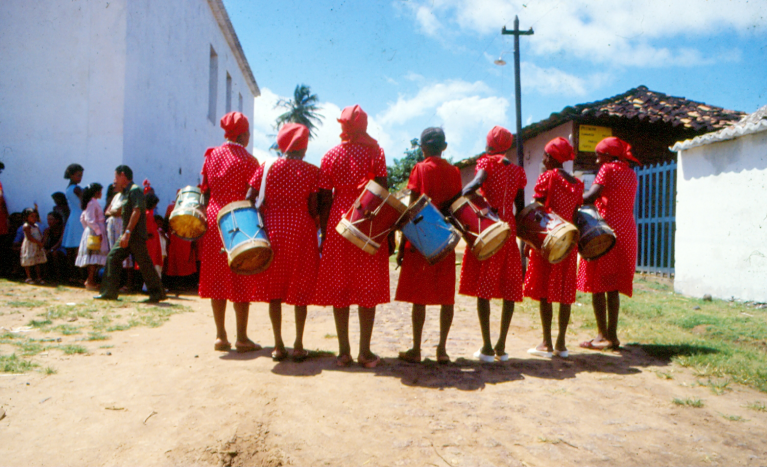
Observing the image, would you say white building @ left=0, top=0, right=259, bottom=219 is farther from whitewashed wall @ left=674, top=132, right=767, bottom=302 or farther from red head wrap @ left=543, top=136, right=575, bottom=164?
whitewashed wall @ left=674, top=132, right=767, bottom=302

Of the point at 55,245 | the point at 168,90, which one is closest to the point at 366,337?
Answer: the point at 55,245

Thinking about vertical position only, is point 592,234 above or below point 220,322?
above

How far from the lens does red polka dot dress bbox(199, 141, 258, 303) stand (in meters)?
4.17

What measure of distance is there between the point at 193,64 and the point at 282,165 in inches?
414

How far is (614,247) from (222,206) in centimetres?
336

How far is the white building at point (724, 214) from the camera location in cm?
711

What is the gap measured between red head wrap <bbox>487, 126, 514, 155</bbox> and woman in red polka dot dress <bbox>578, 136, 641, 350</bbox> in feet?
3.15

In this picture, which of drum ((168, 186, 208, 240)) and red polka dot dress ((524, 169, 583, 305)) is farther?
red polka dot dress ((524, 169, 583, 305))

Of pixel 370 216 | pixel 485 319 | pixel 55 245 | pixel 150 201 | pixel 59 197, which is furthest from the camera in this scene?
pixel 59 197

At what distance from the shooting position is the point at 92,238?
25.0 ft

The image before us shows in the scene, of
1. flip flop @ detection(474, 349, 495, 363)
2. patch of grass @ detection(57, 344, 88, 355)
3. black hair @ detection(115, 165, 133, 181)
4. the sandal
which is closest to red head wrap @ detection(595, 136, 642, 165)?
flip flop @ detection(474, 349, 495, 363)

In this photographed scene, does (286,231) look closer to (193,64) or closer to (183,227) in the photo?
(183,227)

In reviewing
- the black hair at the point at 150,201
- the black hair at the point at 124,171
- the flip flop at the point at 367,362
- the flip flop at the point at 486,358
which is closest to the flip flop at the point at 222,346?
the flip flop at the point at 367,362

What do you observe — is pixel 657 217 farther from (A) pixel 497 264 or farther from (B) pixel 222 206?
(B) pixel 222 206
